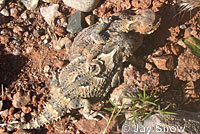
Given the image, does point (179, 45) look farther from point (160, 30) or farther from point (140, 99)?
point (140, 99)

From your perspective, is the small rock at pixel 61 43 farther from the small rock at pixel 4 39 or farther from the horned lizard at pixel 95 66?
the small rock at pixel 4 39

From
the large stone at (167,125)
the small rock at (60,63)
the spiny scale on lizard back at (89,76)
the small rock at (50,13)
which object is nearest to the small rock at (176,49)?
the spiny scale on lizard back at (89,76)

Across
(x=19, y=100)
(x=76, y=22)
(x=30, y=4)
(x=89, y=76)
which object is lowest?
(x=19, y=100)

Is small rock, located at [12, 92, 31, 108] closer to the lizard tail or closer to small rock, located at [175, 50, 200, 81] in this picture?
the lizard tail

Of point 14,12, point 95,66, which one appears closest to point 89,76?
point 95,66

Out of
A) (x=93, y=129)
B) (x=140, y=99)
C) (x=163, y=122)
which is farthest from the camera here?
(x=93, y=129)

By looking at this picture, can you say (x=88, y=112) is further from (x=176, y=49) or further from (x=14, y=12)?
(x=14, y=12)

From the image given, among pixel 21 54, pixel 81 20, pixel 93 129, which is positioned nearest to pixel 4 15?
pixel 21 54

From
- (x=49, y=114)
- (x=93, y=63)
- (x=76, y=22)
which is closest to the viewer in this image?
(x=93, y=63)
